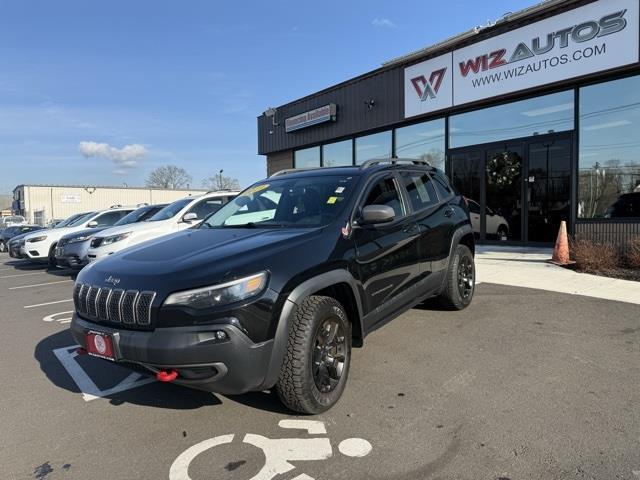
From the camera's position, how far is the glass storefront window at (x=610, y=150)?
9.69 m

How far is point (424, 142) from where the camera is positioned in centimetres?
1362

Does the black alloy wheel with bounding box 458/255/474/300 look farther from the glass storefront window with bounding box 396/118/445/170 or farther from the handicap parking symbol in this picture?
the glass storefront window with bounding box 396/118/445/170

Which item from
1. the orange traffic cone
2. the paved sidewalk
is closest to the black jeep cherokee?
the paved sidewalk

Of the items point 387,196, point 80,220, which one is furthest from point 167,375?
point 80,220

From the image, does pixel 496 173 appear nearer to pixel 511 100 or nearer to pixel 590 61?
pixel 511 100

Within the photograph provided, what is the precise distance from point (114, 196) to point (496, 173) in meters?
63.1

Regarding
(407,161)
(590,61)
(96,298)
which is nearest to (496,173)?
(590,61)

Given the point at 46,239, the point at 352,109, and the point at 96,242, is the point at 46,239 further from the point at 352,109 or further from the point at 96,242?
the point at 352,109

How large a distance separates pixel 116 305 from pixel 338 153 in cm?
1419

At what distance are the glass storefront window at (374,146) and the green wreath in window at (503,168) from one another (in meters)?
3.46

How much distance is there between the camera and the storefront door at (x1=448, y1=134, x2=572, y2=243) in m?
10.8

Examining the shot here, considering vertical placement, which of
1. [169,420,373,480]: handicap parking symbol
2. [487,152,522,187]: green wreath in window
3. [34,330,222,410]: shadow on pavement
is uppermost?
A: [487,152,522,187]: green wreath in window

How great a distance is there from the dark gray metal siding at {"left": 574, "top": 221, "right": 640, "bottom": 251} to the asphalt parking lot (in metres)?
5.37

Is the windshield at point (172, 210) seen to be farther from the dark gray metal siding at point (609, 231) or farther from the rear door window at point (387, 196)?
the dark gray metal siding at point (609, 231)
